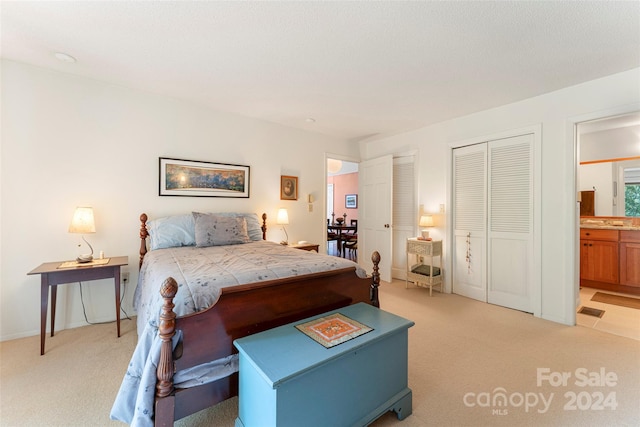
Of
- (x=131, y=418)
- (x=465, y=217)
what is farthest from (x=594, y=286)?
(x=131, y=418)

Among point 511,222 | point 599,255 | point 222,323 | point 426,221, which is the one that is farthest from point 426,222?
point 222,323

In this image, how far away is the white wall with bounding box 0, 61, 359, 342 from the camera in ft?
8.13

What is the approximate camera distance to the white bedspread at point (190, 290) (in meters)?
1.31

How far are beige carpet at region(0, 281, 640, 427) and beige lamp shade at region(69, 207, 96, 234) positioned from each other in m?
1.01

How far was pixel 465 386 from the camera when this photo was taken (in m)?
1.87

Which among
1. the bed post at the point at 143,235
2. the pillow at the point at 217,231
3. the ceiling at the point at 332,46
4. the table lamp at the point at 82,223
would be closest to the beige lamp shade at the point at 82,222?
the table lamp at the point at 82,223

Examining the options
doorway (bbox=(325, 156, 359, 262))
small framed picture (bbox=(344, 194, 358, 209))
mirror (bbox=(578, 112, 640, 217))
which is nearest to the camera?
mirror (bbox=(578, 112, 640, 217))

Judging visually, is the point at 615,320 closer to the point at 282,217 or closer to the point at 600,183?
the point at 600,183

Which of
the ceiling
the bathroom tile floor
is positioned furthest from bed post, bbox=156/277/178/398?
the bathroom tile floor

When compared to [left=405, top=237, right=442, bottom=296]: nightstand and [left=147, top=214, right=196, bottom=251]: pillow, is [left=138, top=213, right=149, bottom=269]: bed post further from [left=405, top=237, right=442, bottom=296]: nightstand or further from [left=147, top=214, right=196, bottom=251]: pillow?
[left=405, top=237, right=442, bottom=296]: nightstand

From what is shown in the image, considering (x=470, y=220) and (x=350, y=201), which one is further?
(x=350, y=201)

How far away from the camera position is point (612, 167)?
4270 mm

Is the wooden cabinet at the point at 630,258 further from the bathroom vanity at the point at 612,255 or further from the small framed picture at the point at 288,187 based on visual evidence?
the small framed picture at the point at 288,187

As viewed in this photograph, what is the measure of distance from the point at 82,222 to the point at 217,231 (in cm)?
117
